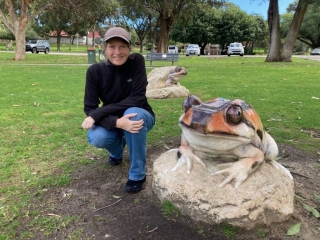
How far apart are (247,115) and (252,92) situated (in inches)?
248

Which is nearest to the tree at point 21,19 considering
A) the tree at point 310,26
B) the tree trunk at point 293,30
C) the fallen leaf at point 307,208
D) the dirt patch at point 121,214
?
the tree trunk at point 293,30

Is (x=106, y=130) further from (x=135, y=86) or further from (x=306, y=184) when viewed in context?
(x=306, y=184)

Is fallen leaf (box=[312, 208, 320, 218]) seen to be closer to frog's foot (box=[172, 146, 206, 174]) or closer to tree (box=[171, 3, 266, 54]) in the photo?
frog's foot (box=[172, 146, 206, 174])

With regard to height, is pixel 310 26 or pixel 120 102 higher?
pixel 310 26

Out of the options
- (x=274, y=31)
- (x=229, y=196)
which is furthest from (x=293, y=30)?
(x=229, y=196)

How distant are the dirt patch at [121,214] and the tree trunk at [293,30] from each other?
17.4 meters

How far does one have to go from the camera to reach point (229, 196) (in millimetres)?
2441

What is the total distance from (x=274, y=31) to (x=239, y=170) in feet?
62.9

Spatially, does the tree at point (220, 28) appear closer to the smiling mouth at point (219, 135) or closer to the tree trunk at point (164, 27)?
the tree trunk at point (164, 27)

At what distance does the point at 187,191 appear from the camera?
2537 mm

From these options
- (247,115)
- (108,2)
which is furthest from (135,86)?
(108,2)

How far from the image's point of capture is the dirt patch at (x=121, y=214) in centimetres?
245

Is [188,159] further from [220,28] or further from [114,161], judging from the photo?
[220,28]

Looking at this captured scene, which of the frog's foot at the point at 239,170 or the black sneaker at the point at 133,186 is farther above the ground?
the frog's foot at the point at 239,170
